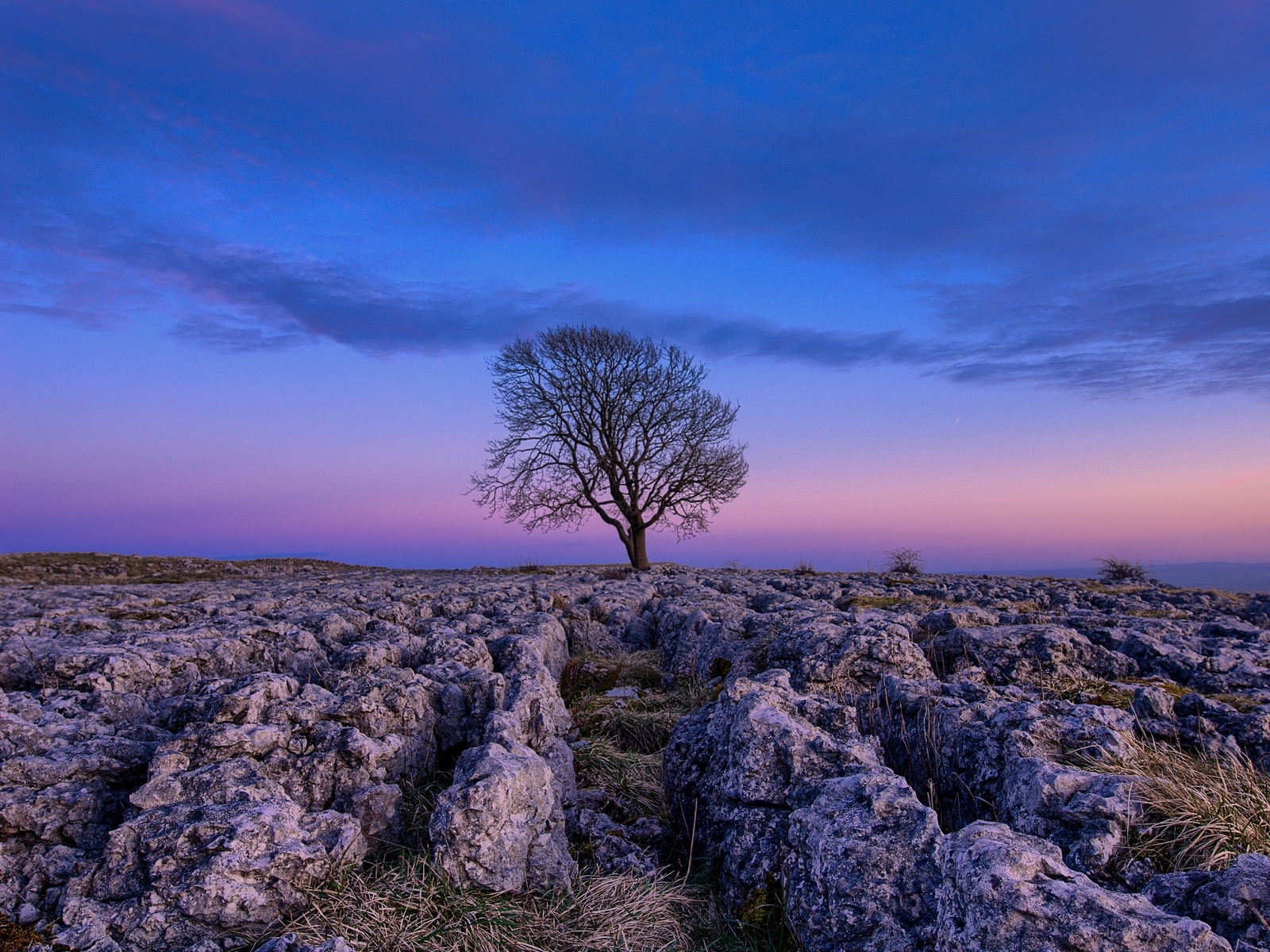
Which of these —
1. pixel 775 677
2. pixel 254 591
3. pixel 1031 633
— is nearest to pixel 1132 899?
pixel 775 677

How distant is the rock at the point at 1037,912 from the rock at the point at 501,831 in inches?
82.3

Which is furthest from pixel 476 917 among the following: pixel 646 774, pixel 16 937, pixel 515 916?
pixel 646 774

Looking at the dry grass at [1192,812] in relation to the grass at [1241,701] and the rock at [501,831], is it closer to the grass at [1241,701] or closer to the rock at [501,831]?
the grass at [1241,701]

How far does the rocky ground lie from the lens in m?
3.16

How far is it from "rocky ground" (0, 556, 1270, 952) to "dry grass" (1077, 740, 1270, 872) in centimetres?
4

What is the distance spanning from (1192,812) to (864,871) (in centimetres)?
168

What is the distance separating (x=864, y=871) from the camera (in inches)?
128

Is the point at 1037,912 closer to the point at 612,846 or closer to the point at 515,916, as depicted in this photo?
the point at 515,916

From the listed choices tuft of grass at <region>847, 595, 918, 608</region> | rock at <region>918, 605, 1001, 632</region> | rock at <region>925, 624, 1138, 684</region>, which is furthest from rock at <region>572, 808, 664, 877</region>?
tuft of grass at <region>847, 595, 918, 608</region>

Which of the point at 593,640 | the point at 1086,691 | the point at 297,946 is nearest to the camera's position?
the point at 297,946

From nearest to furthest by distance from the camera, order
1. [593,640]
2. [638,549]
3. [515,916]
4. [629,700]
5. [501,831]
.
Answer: [515,916] → [501,831] → [629,700] → [593,640] → [638,549]

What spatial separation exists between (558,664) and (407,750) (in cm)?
415

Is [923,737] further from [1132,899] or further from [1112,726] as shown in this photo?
[1132,899]

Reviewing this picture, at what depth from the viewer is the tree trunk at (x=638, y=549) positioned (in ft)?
98.1
